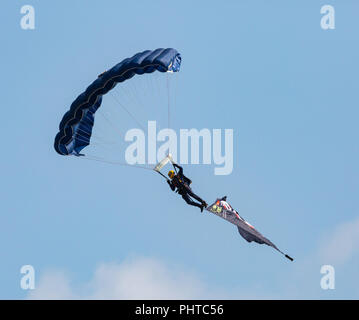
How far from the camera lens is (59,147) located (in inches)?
1431

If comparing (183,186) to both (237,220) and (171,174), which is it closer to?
(171,174)

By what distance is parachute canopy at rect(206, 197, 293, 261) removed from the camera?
3562 centimetres

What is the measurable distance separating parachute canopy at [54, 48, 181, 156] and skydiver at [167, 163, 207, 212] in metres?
4.09

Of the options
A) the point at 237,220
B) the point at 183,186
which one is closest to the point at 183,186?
the point at 183,186

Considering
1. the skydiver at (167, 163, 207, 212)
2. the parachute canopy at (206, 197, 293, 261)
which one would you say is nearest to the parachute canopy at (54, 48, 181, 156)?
the skydiver at (167, 163, 207, 212)

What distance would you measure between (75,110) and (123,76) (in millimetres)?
2490

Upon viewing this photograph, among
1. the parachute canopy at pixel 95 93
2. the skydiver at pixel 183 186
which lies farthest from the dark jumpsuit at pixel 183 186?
the parachute canopy at pixel 95 93

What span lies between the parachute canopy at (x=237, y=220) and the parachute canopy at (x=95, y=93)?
5.83 meters

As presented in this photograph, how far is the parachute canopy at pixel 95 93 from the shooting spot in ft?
113

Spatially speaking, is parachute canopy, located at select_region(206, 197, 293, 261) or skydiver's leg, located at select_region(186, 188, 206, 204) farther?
parachute canopy, located at select_region(206, 197, 293, 261)

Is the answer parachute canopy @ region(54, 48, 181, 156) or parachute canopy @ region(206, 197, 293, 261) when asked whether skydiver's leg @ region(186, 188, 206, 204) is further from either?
parachute canopy @ region(54, 48, 181, 156)

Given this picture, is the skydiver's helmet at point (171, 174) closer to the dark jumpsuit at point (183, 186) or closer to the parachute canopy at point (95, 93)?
the dark jumpsuit at point (183, 186)

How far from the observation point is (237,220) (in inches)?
1433
